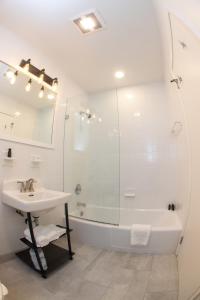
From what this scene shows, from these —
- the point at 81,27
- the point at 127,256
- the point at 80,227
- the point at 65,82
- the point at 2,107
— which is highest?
the point at 81,27

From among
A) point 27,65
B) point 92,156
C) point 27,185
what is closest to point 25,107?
point 27,65

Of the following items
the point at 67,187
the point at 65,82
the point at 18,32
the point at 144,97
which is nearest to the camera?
the point at 18,32

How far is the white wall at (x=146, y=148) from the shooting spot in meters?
2.60

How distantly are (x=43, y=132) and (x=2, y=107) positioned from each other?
0.58 m

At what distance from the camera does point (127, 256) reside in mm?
1808

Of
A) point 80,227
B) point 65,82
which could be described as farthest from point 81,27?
point 80,227

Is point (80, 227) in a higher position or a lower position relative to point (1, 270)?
higher

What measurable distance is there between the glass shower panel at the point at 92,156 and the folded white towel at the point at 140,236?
432 mm

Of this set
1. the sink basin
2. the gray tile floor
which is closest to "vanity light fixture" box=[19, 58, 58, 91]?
the sink basin

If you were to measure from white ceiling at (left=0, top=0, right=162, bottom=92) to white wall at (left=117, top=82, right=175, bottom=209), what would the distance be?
16.0 inches

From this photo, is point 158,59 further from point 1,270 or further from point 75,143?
point 1,270

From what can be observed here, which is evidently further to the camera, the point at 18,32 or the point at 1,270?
the point at 18,32

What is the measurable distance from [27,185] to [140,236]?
1.42 meters

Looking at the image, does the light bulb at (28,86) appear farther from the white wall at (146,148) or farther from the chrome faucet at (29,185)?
the white wall at (146,148)
